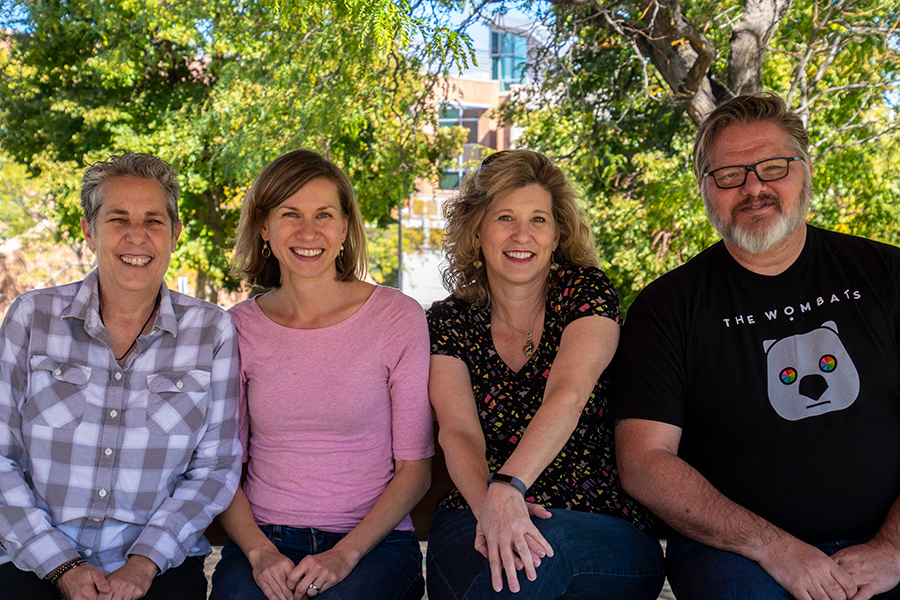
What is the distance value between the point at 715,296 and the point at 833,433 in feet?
1.64

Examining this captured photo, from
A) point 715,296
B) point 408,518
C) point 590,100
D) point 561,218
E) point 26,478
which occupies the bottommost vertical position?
point 408,518

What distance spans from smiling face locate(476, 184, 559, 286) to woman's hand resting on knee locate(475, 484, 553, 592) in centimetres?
74

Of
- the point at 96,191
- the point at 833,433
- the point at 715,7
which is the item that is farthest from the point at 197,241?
the point at 833,433

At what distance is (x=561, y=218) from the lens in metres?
2.53

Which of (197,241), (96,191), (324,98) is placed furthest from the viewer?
(197,241)

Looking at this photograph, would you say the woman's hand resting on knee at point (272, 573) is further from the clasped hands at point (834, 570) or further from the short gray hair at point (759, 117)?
the short gray hair at point (759, 117)

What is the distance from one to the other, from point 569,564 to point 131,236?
1.53m

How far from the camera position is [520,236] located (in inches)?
93.9

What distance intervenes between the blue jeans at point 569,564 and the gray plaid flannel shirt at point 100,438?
686 millimetres

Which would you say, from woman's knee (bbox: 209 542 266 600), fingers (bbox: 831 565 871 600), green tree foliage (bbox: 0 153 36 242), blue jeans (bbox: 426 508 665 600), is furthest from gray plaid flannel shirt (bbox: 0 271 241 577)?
green tree foliage (bbox: 0 153 36 242)

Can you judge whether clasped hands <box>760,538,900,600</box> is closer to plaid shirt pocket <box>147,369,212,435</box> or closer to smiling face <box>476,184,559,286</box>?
smiling face <box>476,184,559,286</box>

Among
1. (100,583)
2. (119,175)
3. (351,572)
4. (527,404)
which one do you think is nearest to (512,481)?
(527,404)

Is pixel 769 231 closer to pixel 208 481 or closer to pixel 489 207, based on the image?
pixel 489 207

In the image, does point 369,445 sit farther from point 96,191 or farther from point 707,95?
point 707,95
